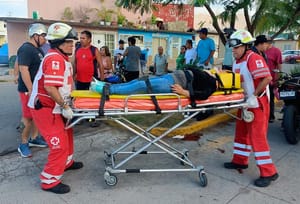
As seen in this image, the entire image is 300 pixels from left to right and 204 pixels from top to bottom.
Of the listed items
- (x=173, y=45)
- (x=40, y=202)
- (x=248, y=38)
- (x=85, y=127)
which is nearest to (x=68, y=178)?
(x=40, y=202)

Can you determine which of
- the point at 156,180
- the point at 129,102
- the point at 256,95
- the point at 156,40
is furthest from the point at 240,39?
the point at 156,40

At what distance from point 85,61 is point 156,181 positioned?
8.82 ft

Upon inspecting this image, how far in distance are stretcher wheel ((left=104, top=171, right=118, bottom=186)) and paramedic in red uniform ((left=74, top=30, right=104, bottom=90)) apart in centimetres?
245

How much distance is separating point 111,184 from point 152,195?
0.49m

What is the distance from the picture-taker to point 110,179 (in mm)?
3385

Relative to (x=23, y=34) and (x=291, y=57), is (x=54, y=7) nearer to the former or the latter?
(x=23, y=34)

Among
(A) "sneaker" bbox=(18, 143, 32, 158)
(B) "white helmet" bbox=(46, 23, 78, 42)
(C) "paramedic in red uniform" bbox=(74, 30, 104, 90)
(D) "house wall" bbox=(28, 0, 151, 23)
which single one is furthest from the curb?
(D) "house wall" bbox=(28, 0, 151, 23)

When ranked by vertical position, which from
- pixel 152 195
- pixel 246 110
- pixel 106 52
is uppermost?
pixel 106 52

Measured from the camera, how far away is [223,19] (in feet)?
21.7

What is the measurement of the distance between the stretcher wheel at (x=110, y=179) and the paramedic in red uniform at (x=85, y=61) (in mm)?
2446

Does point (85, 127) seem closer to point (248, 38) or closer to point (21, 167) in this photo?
point (21, 167)

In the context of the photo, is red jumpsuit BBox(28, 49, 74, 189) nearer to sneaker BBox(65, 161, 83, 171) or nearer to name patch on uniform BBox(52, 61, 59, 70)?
name patch on uniform BBox(52, 61, 59, 70)

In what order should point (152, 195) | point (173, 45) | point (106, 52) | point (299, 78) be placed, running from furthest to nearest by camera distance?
point (173, 45) < point (106, 52) < point (299, 78) < point (152, 195)

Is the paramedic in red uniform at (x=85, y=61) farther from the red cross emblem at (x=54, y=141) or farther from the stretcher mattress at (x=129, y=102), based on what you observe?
the red cross emblem at (x=54, y=141)
